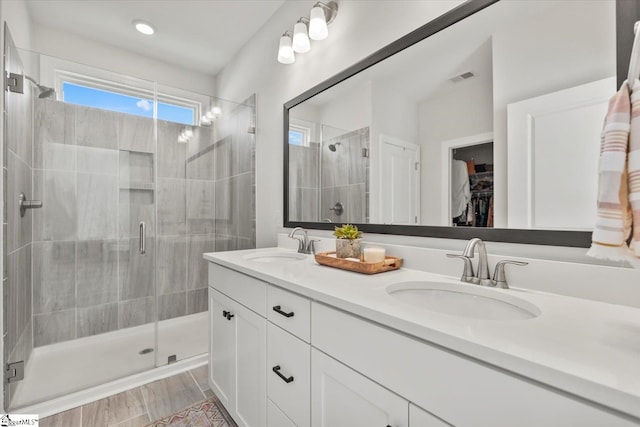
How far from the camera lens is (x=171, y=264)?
8.20 ft

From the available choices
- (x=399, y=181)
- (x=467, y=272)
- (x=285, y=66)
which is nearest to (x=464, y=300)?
(x=467, y=272)

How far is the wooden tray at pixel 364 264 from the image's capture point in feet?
3.71

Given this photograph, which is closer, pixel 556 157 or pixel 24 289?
pixel 556 157

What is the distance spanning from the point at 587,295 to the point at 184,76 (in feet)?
11.4

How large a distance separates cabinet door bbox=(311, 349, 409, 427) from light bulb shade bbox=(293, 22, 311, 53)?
1693 mm

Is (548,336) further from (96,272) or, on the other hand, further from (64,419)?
(96,272)

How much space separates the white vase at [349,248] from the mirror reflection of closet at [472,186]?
1.40ft

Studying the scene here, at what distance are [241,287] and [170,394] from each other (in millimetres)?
1006

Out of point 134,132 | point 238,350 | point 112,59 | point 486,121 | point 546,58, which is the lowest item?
point 238,350

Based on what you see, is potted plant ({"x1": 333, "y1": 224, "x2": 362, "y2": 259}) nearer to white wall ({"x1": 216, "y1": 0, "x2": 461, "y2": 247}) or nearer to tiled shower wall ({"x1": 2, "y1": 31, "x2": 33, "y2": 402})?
white wall ({"x1": 216, "y1": 0, "x2": 461, "y2": 247})

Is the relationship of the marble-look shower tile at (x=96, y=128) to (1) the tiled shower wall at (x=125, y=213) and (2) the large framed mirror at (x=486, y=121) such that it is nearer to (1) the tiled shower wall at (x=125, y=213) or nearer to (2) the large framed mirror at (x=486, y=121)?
(1) the tiled shower wall at (x=125, y=213)

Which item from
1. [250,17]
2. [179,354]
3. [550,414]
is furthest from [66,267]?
[550,414]

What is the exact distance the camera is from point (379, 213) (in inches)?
56.3

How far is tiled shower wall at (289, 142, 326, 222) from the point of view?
1.84m
